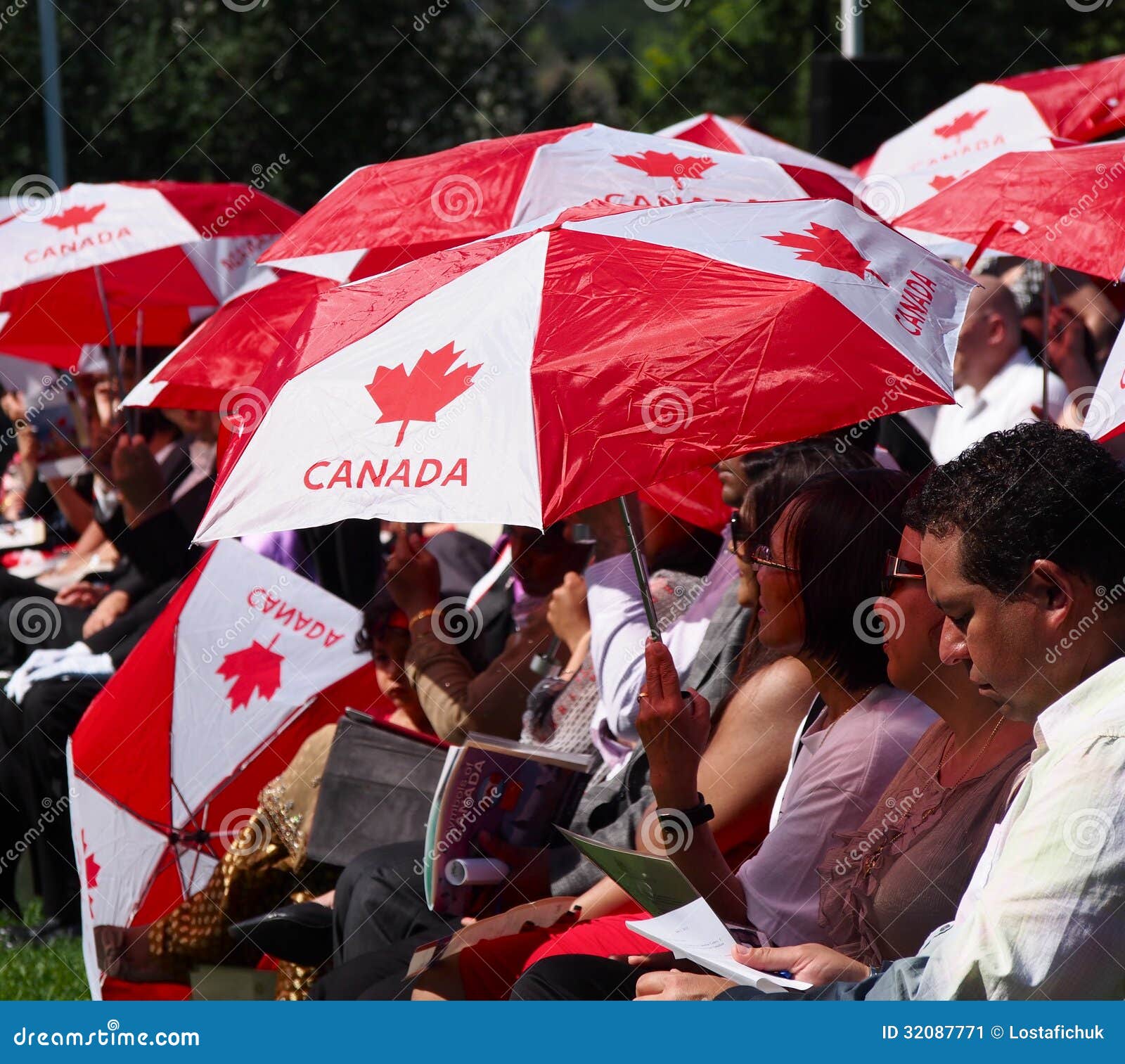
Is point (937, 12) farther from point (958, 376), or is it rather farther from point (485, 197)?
point (485, 197)

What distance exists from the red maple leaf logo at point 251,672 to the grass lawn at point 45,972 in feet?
3.34

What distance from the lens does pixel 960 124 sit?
5996 millimetres

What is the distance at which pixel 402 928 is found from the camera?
3641mm

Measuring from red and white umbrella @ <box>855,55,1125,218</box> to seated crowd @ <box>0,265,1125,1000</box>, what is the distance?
619 mm

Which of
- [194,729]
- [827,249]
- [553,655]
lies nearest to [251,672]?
[194,729]

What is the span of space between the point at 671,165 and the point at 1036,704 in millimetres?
2383

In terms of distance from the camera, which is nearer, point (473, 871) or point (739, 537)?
point (739, 537)

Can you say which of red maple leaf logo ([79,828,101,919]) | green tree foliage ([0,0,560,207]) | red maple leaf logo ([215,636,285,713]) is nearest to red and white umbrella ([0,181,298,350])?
red maple leaf logo ([215,636,285,713])

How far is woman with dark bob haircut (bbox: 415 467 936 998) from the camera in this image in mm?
2715

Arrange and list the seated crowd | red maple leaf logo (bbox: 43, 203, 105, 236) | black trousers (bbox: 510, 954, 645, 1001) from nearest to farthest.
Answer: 1. the seated crowd
2. black trousers (bbox: 510, 954, 645, 1001)
3. red maple leaf logo (bbox: 43, 203, 105, 236)

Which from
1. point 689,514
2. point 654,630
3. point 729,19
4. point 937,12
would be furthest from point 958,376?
point 729,19

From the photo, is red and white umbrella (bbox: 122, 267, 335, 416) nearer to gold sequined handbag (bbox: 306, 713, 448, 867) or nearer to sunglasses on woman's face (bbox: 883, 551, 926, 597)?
gold sequined handbag (bbox: 306, 713, 448, 867)

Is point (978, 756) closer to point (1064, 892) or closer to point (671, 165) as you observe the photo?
point (1064, 892)
